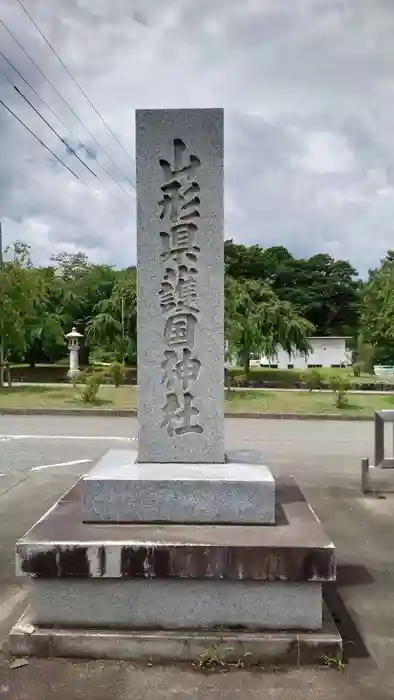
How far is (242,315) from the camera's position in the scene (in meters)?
22.8

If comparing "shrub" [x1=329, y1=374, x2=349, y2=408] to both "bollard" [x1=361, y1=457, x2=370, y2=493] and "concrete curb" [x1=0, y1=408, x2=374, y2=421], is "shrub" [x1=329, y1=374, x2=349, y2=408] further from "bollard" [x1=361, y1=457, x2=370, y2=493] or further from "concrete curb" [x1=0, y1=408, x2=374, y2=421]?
"bollard" [x1=361, y1=457, x2=370, y2=493]

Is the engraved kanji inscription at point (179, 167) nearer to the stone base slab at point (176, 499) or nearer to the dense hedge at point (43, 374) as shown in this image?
the stone base slab at point (176, 499)

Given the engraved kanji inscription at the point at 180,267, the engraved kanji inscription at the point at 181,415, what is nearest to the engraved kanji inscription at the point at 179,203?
the engraved kanji inscription at the point at 180,267

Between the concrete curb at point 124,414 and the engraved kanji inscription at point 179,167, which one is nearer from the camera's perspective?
the engraved kanji inscription at point 179,167

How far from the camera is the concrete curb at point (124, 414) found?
14805 mm

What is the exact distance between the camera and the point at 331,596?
373 cm

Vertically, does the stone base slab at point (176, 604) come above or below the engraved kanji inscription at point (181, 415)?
below

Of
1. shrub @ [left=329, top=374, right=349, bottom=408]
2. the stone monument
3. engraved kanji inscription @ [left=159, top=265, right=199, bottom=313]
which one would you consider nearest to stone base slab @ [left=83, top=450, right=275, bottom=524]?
the stone monument

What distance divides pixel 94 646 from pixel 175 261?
7.27 feet

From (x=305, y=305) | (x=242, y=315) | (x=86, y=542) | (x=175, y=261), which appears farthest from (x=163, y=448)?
(x=305, y=305)

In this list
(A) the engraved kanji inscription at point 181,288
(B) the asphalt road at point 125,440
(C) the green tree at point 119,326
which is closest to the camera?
(A) the engraved kanji inscription at point 181,288

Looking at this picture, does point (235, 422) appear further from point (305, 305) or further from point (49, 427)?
point (305, 305)

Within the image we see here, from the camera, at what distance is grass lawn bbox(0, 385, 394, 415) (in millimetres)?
15993

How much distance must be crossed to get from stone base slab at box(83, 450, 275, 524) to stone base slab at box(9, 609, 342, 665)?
1.99ft
